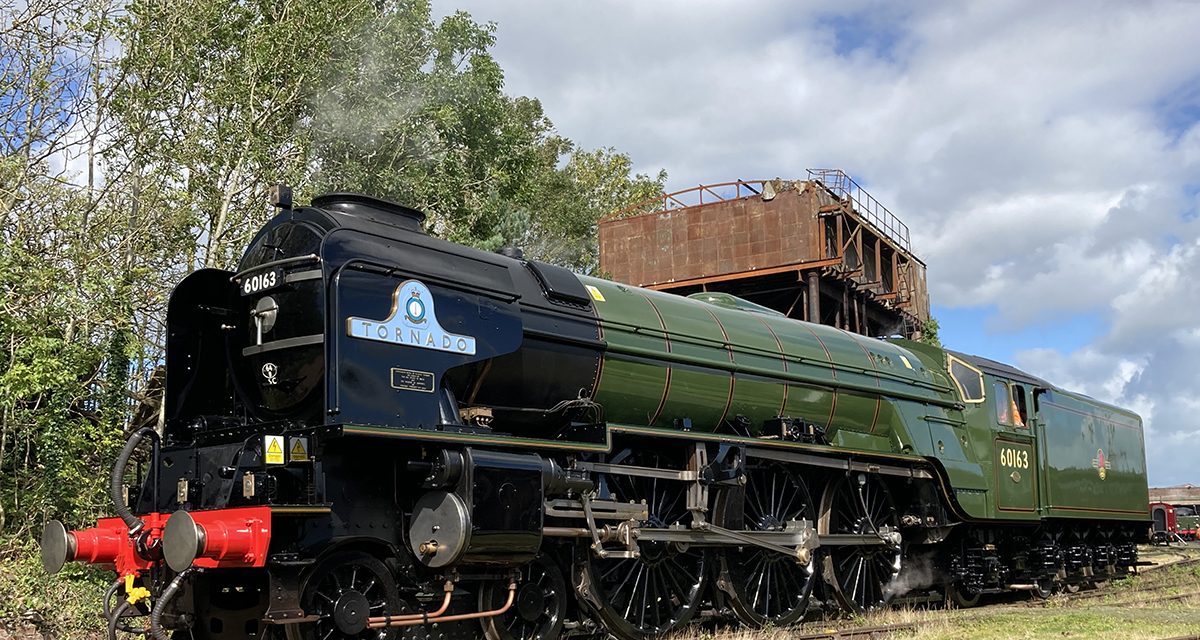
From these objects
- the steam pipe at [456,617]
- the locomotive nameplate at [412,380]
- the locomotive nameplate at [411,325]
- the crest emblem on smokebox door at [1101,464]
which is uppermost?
the locomotive nameplate at [411,325]

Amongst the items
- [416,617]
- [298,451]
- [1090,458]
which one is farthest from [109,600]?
[1090,458]

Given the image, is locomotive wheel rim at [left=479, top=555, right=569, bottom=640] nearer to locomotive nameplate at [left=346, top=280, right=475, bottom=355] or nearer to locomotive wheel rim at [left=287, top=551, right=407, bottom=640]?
locomotive wheel rim at [left=287, top=551, right=407, bottom=640]

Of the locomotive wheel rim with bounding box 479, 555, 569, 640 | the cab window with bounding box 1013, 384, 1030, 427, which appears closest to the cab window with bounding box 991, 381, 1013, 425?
the cab window with bounding box 1013, 384, 1030, 427

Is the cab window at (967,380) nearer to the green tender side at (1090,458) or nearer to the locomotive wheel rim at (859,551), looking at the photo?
the green tender side at (1090,458)

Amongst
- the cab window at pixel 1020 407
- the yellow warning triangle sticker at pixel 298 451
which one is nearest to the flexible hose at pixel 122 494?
the yellow warning triangle sticker at pixel 298 451

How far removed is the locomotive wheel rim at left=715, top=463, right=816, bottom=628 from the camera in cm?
1018

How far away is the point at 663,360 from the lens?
9594 millimetres

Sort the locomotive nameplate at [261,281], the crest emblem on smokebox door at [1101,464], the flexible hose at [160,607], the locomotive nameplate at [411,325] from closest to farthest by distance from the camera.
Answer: the flexible hose at [160,607], the locomotive nameplate at [411,325], the locomotive nameplate at [261,281], the crest emblem on smokebox door at [1101,464]

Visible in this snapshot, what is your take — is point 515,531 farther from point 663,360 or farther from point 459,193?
point 459,193

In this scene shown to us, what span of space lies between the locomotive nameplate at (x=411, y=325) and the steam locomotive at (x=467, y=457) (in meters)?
0.02

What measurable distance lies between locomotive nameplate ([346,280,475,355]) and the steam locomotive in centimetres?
2

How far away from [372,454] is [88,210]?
7.24 m

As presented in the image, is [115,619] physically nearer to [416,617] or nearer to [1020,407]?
[416,617]

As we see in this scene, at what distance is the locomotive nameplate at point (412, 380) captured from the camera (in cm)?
709
